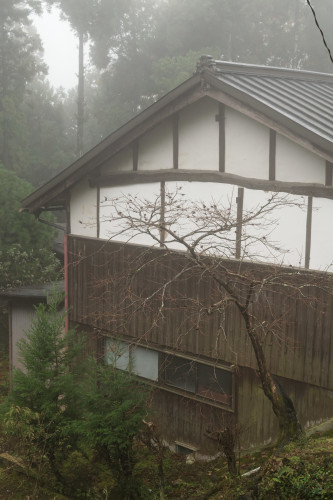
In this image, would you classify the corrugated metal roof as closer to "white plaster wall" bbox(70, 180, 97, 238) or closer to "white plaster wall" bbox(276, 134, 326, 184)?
"white plaster wall" bbox(276, 134, 326, 184)

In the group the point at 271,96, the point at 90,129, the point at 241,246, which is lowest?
the point at 241,246

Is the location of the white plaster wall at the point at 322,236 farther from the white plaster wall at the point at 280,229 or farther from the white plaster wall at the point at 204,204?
the white plaster wall at the point at 204,204

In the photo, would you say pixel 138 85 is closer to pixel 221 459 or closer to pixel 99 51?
pixel 99 51

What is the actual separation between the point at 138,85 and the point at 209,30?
6381 mm

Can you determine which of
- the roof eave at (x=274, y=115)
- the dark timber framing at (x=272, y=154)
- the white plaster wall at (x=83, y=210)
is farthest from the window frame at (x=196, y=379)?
the roof eave at (x=274, y=115)

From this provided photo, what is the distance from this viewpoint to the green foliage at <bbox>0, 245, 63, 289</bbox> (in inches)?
843

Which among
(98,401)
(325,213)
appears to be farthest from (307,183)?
(98,401)

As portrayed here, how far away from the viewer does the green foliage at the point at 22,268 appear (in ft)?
70.2

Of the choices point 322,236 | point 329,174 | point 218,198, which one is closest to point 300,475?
point 322,236

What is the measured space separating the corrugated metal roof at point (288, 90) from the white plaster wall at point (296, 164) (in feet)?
1.49

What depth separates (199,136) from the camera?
11055 mm

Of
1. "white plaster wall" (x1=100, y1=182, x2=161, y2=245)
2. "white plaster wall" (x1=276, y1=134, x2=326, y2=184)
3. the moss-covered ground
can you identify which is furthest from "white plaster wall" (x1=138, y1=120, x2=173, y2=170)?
the moss-covered ground

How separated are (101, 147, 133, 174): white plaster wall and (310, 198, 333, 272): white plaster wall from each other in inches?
181

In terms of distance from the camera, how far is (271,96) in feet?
35.0
